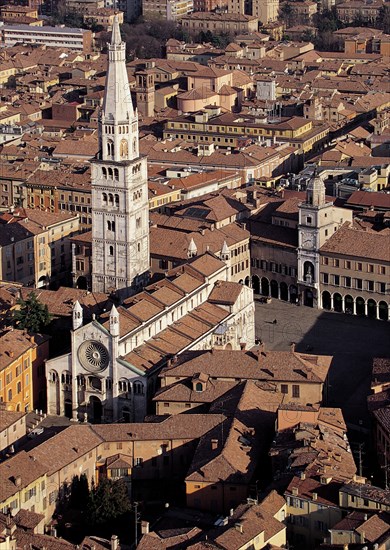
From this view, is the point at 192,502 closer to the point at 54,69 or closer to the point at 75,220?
the point at 75,220

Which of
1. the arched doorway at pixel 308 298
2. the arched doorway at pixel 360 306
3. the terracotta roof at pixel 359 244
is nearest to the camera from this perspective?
the terracotta roof at pixel 359 244

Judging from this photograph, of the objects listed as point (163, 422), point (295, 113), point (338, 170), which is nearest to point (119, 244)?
point (163, 422)

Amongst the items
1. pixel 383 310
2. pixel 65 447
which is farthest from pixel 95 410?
pixel 383 310

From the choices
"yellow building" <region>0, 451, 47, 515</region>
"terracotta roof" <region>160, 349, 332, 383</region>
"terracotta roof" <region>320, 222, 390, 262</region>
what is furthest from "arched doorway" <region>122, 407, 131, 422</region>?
"terracotta roof" <region>320, 222, 390, 262</region>

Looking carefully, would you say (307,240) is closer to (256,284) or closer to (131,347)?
(256,284)

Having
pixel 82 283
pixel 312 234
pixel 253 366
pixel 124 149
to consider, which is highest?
pixel 124 149

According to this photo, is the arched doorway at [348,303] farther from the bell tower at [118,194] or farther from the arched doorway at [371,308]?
the bell tower at [118,194]

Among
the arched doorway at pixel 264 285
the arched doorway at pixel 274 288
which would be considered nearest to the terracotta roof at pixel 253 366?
the arched doorway at pixel 274 288

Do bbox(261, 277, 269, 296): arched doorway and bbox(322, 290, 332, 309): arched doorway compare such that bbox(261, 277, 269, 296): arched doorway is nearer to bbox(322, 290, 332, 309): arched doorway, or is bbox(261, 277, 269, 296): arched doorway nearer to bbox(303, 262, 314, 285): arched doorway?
bbox(303, 262, 314, 285): arched doorway
